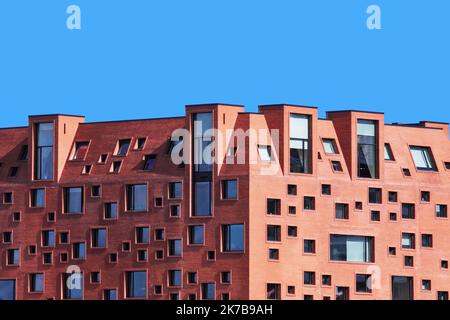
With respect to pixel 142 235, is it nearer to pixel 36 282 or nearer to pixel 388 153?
pixel 36 282

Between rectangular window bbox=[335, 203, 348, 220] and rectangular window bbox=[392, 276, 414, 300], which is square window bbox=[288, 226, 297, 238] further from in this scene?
rectangular window bbox=[392, 276, 414, 300]

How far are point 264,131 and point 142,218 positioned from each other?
968cm

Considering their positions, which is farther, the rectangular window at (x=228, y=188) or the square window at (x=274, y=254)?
the rectangular window at (x=228, y=188)

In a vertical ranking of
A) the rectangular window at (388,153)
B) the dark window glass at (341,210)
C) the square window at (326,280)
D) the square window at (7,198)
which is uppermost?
the rectangular window at (388,153)

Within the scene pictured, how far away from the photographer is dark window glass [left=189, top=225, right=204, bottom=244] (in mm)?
123625

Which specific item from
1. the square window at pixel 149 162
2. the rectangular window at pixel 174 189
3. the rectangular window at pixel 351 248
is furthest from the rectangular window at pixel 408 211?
the square window at pixel 149 162

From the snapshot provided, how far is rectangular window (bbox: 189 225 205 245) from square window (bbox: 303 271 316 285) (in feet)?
22.3

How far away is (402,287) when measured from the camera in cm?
12788

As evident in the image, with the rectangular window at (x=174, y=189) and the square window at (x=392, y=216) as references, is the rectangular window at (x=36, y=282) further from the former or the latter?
the square window at (x=392, y=216)

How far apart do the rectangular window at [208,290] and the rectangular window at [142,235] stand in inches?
209

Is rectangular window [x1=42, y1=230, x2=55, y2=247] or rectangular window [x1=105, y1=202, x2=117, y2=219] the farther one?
rectangular window [x1=42, y1=230, x2=55, y2=247]

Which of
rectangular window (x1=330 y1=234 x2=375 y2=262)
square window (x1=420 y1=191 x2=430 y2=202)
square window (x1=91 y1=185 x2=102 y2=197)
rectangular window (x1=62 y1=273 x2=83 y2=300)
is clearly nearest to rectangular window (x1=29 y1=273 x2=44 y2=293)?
rectangular window (x1=62 y1=273 x2=83 y2=300)

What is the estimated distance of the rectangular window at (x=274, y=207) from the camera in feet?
403
